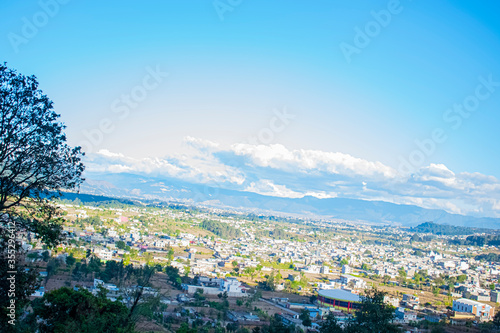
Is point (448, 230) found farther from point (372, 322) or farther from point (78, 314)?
point (78, 314)

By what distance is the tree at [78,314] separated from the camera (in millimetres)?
10603

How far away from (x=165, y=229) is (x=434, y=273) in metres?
48.0

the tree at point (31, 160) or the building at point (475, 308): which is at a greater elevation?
the tree at point (31, 160)

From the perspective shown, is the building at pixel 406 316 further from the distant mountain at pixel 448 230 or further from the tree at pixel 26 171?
the distant mountain at pixel 448 230

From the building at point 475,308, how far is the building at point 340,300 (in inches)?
384

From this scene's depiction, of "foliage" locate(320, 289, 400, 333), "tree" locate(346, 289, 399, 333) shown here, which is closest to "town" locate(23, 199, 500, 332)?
"foliage" locate(320, 289, 400, 333)

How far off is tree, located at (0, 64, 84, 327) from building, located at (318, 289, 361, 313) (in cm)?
2880

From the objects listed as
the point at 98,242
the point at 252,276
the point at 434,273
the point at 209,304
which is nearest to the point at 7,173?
the point at 209,304

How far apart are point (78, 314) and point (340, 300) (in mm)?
25911

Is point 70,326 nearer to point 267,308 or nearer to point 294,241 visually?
point 267,308

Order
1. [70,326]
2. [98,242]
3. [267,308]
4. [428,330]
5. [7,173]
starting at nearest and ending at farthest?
[7,173] < [70,326] < [428,330] < [267,308] < [98,242]

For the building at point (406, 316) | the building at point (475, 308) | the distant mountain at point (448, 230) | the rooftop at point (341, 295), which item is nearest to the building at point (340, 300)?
the rooftop at point (341, 295)

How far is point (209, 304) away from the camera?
28.6 m

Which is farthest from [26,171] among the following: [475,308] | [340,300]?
[475,308]
